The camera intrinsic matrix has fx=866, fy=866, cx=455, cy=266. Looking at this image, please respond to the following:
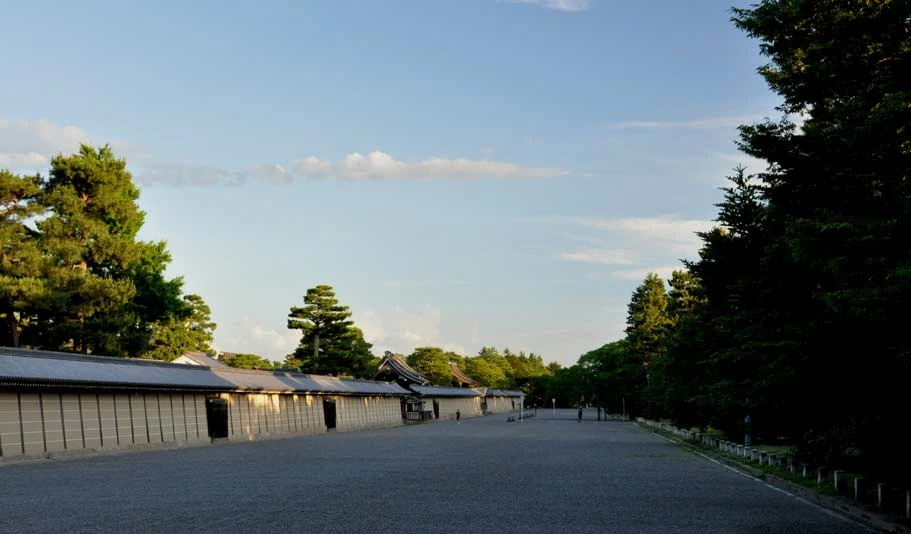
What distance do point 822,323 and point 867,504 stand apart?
347 centimetres

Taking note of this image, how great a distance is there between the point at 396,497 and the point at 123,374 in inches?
871

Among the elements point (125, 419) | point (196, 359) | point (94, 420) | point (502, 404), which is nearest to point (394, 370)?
point (196, 359)

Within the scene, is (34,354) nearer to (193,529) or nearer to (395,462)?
(395,462)

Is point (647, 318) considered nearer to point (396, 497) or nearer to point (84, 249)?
point (84, 249)

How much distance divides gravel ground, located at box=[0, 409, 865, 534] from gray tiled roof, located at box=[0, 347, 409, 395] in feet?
9.98

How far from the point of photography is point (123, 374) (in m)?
35.4

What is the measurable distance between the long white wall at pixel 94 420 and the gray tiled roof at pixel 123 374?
73 centimetres

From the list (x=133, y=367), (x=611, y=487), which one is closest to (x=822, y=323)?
(x=611, y=487)

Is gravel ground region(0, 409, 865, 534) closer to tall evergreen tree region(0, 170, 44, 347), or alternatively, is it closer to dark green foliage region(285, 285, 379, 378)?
tall evergreen tree region(0, 170, 44, 347)

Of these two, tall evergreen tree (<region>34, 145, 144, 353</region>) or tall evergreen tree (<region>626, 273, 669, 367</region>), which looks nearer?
tall evergreen tree (<region>34, 145, 144, 353</region>)

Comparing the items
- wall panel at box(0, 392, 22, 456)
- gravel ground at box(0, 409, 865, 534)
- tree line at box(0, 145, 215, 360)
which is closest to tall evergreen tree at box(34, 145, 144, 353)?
tree line at box(0, 145, 215, 360)

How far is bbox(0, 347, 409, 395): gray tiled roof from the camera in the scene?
29109 mm

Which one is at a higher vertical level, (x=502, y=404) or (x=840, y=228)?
(x=840, y=228)

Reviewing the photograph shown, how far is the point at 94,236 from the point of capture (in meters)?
50.0
